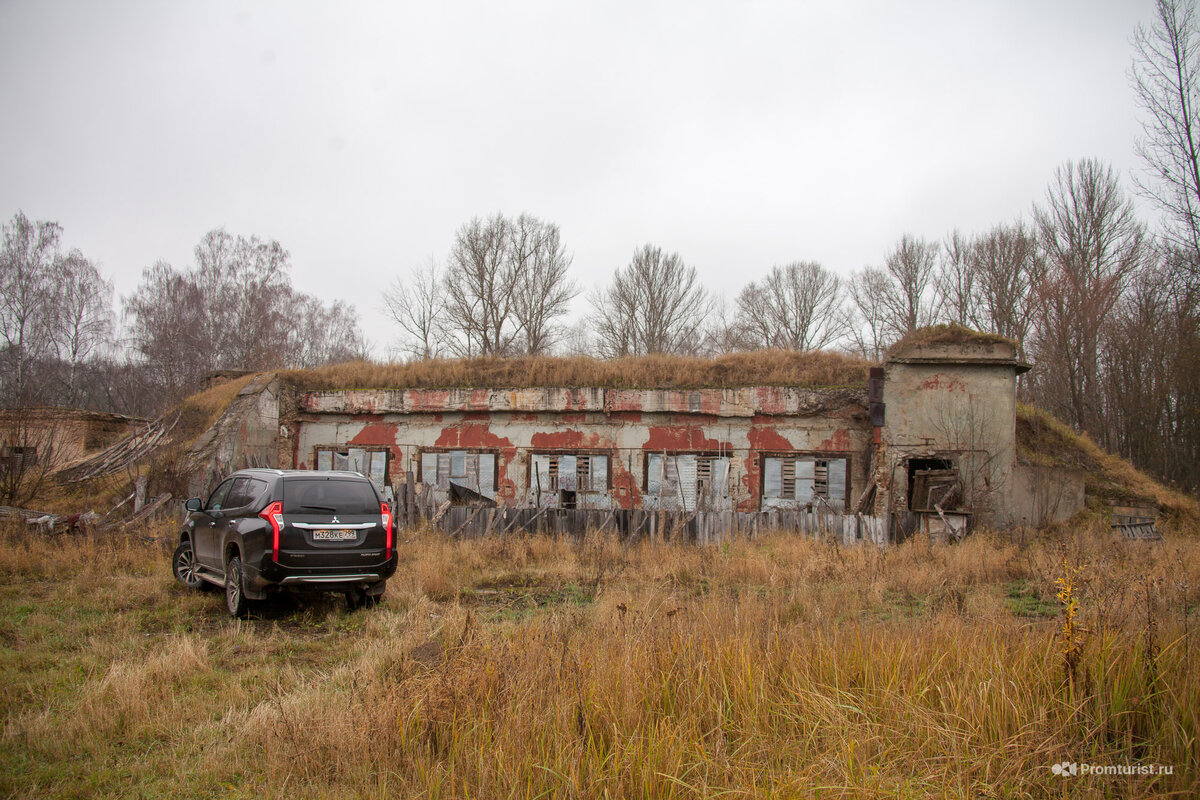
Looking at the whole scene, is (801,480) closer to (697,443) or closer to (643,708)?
(697,443)

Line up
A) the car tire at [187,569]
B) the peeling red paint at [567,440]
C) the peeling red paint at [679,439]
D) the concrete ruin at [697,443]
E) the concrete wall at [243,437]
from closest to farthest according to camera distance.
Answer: the car tire at [187,569] < the concrete ruin at [697,443] < the concrete wall at [243,437] < the peeling red paint at [679,439] < the peeling red paint at [567,440]

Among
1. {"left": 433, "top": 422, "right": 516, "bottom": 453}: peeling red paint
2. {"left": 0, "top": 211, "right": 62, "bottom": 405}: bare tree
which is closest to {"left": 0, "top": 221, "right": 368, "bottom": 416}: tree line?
{"left": 0, "top": 211, "right": 62, "bottom": 405}: bare tree

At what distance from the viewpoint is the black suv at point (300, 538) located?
24.0 feet

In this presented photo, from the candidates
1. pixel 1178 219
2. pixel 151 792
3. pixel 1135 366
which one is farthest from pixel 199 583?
pixel 1135 366

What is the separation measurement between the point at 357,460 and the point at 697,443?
9807mm

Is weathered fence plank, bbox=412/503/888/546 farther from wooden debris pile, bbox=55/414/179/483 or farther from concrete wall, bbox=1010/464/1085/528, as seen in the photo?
wooden debris pile, bbox=55/414/179/483

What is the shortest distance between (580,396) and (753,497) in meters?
5.16

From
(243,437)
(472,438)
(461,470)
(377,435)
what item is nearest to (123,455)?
(243,437)

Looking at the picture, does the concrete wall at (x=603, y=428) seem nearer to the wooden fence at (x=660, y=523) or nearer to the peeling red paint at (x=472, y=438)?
the peeling red paint at (x=472, y=438)

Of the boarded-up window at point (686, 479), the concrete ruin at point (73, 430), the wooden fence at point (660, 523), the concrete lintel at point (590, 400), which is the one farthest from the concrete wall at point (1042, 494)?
Answer: the concrete ruin at point (73, 430)

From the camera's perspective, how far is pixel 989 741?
142 inches

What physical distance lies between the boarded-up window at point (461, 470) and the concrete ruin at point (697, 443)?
4 centimetres

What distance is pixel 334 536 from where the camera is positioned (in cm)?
756

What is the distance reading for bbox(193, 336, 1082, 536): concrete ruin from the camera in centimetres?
1482
